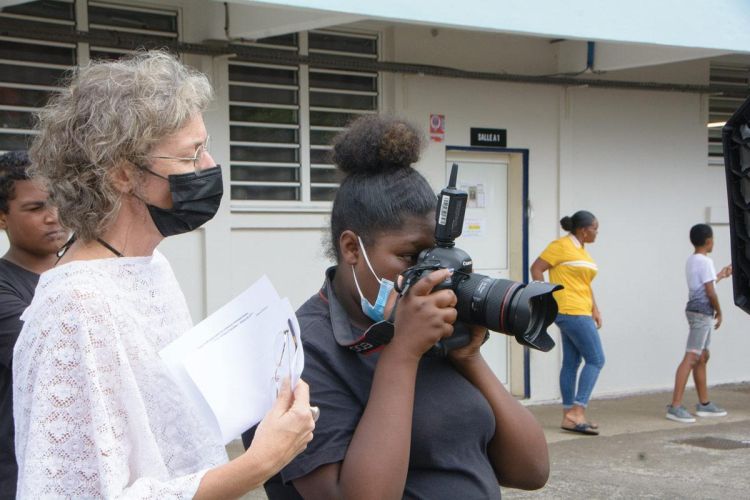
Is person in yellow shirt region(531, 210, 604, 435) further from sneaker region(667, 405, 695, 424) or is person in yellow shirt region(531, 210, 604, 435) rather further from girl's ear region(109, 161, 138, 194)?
girl's ear region(109, 161, 138, 194)

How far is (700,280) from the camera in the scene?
319 inches

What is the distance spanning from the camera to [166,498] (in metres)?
1.70

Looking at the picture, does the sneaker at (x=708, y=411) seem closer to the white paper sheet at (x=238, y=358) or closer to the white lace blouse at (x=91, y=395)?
the white paper sheet at (x=238, y=358)

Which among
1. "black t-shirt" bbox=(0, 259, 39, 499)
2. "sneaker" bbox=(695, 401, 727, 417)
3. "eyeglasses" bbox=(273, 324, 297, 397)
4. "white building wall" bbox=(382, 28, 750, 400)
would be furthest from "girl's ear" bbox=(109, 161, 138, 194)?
"sneaker" bbox=(695, 401, 727, 417)

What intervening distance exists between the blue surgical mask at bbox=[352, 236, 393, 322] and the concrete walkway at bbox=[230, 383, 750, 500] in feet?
13.7

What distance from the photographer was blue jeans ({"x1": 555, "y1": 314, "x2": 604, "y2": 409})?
24.8 ft

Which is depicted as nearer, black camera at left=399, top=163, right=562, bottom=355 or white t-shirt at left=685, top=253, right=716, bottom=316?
black camera at left=399, top=163, right=562, bottom=355

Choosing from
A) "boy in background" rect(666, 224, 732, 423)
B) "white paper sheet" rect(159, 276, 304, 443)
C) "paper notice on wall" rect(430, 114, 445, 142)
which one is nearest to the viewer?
"white paper sheet" rect(159, 276, 304, 443)

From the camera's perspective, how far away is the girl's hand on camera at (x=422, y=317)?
2.04 meters

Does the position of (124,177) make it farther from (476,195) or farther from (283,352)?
(476,195)

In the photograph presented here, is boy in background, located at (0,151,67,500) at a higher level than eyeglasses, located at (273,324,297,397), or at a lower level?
higher

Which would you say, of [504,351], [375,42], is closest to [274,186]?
[375,42]

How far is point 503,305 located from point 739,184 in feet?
2.36

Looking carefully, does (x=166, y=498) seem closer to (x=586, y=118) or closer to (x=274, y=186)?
(x=274, y=186)
